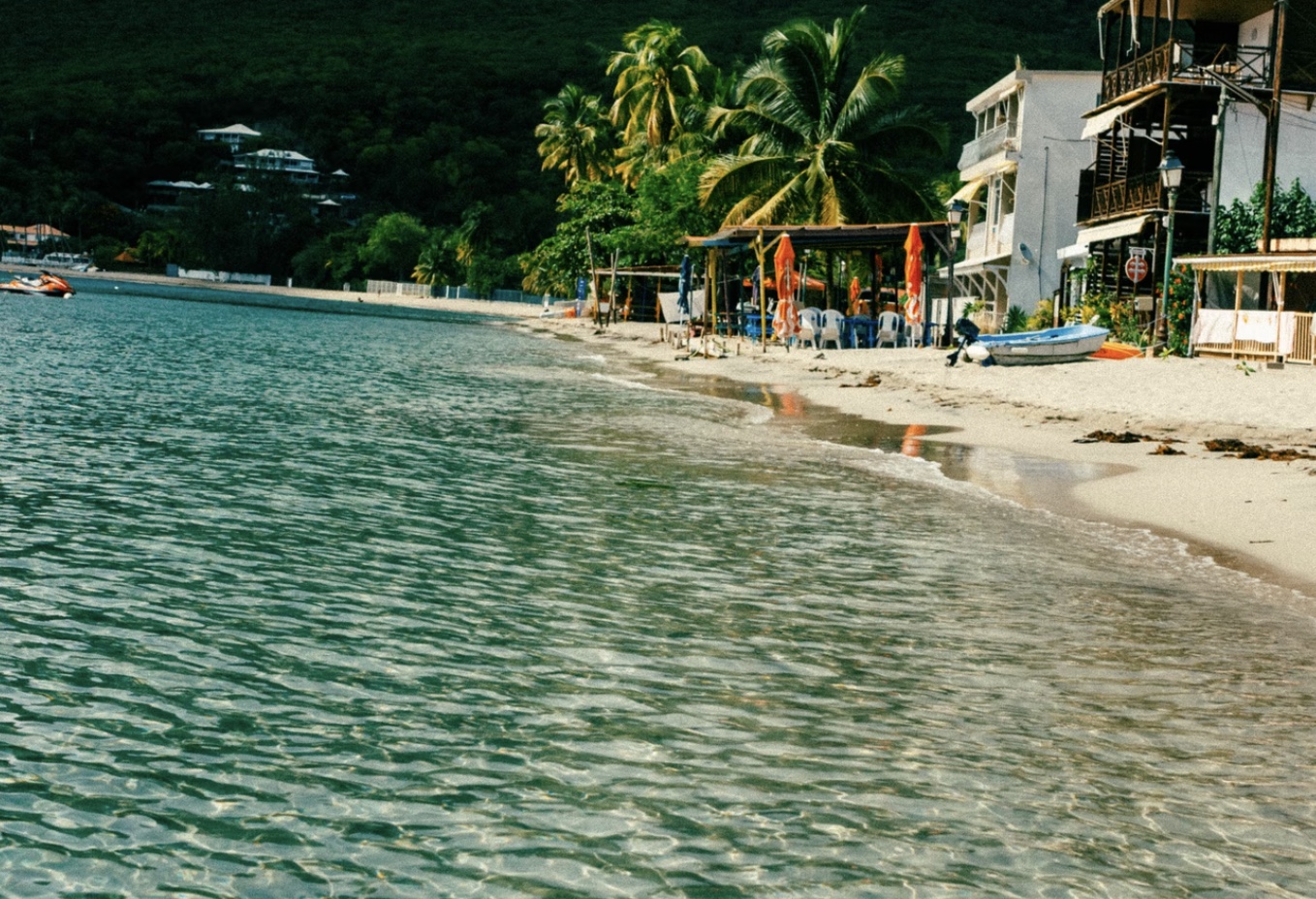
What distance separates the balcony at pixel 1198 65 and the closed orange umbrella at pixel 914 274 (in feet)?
22.1

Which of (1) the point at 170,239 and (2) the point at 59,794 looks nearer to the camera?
(2) the point at 59,794

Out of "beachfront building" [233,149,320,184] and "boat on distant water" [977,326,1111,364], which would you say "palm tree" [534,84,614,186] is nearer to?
"boat on distant water" [977,326,1111,364]

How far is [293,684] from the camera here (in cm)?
748

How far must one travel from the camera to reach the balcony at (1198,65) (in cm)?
3403

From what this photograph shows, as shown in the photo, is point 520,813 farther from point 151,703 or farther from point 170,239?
point 170,239

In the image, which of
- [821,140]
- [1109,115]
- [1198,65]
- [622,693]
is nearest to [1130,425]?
[622,693]

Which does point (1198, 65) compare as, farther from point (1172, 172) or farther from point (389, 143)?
point (389, 143)

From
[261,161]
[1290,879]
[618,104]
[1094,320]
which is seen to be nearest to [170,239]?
[261,161]

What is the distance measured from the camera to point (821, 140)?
43531mm

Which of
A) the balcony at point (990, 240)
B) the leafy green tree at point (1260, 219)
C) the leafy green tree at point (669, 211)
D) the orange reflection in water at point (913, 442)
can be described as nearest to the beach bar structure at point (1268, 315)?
the leafy green tree at point (1260, 219)

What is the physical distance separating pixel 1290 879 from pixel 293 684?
4.73 metres

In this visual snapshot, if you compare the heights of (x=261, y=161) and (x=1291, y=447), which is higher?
(x=261, y=161)

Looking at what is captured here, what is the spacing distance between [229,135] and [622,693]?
18655cm

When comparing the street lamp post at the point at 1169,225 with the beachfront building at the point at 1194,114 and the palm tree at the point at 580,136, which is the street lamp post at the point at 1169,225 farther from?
the palm tree at the point at 580,136
